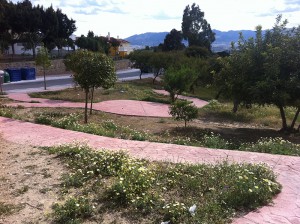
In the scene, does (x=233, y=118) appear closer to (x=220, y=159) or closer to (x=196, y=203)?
(x=220, y=159)

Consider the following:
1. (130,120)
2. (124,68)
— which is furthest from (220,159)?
(124,68)

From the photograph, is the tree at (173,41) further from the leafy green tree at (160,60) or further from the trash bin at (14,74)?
the trash bin at (14,74)

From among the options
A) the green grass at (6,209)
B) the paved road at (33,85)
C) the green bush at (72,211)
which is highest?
the green bush at (72,211)

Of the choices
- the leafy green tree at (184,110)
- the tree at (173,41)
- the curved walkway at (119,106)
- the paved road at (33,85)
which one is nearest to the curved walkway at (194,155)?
the leafy green tree at (184,110)

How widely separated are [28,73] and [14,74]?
156 cm

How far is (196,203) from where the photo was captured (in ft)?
15.6

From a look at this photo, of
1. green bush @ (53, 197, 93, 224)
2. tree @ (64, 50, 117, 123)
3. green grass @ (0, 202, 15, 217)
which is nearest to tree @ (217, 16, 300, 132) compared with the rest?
tree @ (64, 50, 117, 123)

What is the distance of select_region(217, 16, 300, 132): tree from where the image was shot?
41.0 ft

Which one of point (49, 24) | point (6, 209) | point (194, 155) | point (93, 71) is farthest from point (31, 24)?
point (6, 209)

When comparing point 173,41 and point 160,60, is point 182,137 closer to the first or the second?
point 160,60

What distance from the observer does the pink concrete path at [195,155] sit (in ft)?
14.9

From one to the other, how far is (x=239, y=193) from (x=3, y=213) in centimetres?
328

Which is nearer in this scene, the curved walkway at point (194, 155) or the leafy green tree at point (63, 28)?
the curved walkway at point (194, 155)

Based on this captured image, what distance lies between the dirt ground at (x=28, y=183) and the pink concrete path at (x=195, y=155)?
3.15 feet
